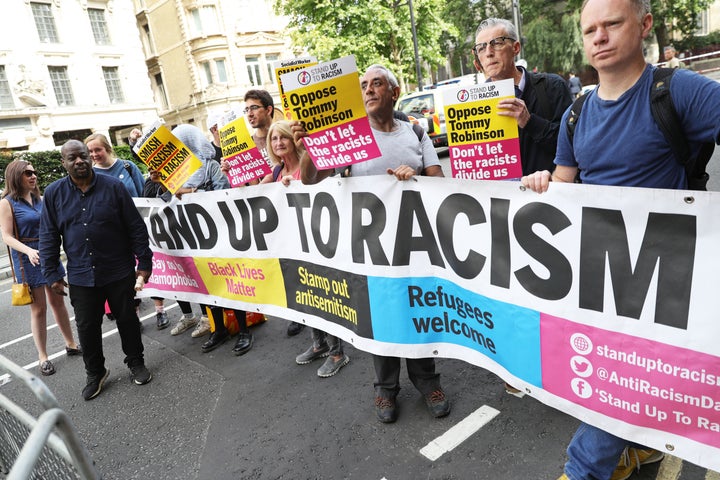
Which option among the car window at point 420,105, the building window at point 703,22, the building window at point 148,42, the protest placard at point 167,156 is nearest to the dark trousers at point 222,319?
the protest placard at point 167,156

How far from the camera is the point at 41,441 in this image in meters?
1.30

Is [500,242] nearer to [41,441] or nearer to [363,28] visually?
[41,441]

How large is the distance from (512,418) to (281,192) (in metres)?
2.19

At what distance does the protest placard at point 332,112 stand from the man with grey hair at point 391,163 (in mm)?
105

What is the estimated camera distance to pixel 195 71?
3925 centimetres

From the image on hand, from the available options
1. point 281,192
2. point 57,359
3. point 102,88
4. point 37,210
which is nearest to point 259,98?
point 281,192

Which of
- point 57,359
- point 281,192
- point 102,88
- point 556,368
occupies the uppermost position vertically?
point 102,88

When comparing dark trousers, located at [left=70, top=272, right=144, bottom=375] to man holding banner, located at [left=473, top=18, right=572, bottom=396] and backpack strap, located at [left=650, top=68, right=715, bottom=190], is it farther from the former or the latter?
backpack strap, located at [left=650, top=68, right=715, bottom=190]

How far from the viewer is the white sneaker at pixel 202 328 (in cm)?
519

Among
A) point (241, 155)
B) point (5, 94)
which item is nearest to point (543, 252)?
point (241, 155)

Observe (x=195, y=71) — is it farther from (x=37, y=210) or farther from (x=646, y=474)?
(x=646, y=474)

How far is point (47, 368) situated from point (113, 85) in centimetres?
3521

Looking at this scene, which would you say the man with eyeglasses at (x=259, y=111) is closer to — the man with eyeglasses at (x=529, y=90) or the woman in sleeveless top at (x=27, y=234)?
the man with eyeglasses at (x=529, y=90)

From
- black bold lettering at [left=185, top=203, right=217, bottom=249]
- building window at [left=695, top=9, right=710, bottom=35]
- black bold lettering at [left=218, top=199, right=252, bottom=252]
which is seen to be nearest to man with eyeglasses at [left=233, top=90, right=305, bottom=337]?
black bold lettering at [left=218, top=199, right=252, bottom=252]
